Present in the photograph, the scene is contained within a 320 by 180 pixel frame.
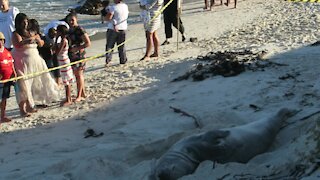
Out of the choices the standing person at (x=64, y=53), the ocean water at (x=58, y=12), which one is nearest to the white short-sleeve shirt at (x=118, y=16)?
the standing person at (x=64, y=53)

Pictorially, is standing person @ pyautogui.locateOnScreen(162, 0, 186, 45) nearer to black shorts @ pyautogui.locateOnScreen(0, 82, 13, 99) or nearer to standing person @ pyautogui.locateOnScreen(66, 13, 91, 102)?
standing person @ pyautogui.locateOnScreen(66, 13, 91, 102)

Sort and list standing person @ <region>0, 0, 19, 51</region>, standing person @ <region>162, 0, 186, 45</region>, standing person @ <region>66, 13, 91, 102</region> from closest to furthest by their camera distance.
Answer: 1. standing person @ <region>66, 13, 91, 102</region>
2. standing person @ <region>0, 0, 19, 51</region>
3. standing person @ <region>162, 0, 186, 45</region>

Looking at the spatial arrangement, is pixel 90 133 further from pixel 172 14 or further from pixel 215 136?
pixel 172 14

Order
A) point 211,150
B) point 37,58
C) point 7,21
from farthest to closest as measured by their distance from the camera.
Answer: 1. point 7,21
2. point 37,58
3. point 211,150

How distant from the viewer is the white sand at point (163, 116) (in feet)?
14.8

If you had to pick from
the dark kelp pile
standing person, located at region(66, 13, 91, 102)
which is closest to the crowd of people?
standing person, located at region(66, 13, 91, 102)

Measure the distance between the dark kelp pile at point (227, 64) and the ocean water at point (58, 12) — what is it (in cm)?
797

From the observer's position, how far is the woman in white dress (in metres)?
7.34

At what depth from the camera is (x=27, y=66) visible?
741cm

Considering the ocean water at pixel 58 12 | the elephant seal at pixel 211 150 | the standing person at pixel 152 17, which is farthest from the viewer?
the ocean water at pixel 58 12

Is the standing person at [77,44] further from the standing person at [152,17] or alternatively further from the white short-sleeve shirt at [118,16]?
the standing person at [152,17]

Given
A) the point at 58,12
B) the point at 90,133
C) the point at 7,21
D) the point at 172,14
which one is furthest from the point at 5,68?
the point at 58,12

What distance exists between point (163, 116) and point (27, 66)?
2243 millimetres

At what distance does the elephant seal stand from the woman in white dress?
11.7 ft
